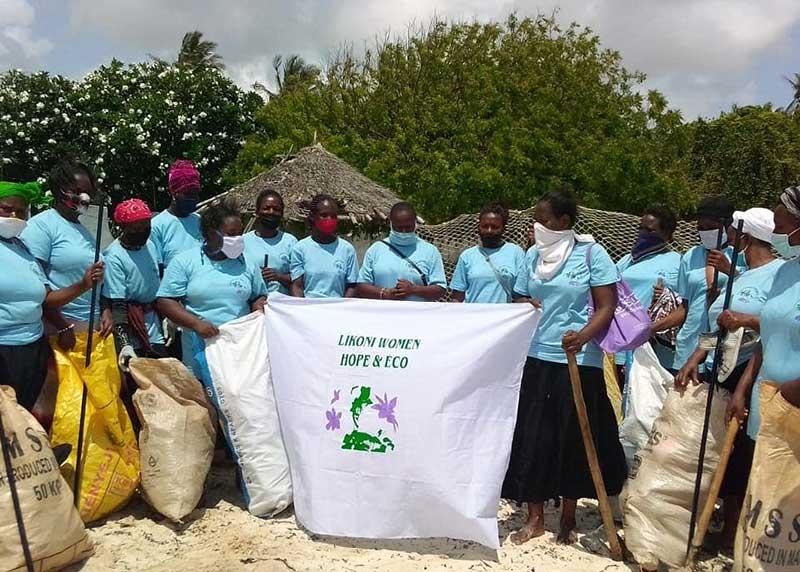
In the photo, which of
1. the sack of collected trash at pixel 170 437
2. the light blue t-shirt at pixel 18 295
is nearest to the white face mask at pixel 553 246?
the sack of collected trash at pixel 170 437

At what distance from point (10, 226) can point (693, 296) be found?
160 inches

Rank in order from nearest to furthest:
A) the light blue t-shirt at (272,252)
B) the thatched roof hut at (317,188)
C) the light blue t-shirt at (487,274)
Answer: the light blue t-shirt at (487,274), the light blue t-shirt at (272,252), the thatched roof hut at (317,188)

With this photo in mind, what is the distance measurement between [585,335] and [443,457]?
104 cm

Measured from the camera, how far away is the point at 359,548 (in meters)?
4.20

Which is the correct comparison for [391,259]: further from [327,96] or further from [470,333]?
[327,96]

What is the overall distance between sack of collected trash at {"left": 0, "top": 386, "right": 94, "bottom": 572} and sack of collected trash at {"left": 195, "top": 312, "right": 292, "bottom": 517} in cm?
103

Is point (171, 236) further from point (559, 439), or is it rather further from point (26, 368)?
point (559, 439)

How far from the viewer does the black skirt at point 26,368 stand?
4023 millimetres

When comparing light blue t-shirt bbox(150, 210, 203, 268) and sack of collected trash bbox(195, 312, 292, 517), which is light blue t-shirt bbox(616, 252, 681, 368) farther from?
light blue t-shirt bbox(150, 210, 203, 268)

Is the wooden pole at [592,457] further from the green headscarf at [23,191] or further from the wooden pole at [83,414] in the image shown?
the green headscarf at [23,191]

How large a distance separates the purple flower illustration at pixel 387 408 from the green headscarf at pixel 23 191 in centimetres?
232

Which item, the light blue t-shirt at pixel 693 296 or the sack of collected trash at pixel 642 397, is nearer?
the light blue t-shirt at pixel 693 296

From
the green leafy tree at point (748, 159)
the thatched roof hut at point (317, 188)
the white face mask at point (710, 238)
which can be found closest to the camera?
the white face mask at point (710, 238)

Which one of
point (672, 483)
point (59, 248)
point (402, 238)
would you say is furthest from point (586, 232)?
point (59, 248)
